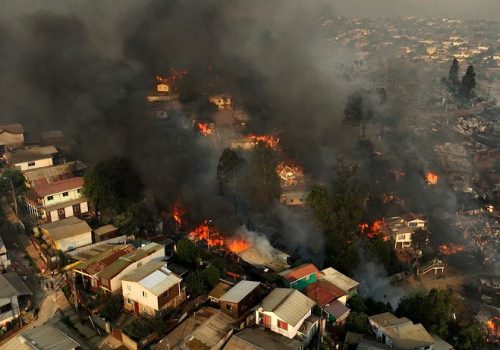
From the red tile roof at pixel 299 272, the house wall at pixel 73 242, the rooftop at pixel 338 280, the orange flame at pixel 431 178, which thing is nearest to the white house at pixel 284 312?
the red tile roof at pixel 299 272

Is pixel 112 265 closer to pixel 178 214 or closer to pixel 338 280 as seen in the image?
pixel 178 214

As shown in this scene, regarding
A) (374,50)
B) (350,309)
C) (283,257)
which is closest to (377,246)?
(283,257)

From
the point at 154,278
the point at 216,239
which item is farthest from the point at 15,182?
the point at 154,278

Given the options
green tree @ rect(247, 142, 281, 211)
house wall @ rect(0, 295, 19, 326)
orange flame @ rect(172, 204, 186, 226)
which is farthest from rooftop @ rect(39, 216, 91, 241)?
green tree @ rect(247, 142, 281, 211)

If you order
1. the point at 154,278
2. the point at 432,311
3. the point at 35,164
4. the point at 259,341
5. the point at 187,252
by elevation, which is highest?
the point at 35,164

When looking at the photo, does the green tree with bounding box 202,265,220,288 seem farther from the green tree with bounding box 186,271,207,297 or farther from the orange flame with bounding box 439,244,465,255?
the orange flame with bounding box 439,244,465,255

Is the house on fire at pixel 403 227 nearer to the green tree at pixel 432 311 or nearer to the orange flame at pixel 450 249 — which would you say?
the orange flame at pixel 450 249
